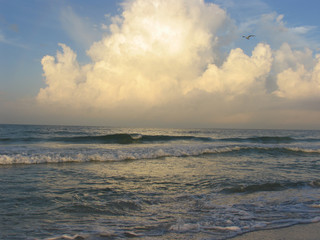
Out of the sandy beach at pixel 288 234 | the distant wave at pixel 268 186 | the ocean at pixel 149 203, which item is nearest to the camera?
the sandy beach at pixel 288 234

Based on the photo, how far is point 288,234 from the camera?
433cm

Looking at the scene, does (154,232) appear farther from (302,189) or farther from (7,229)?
(302,189)

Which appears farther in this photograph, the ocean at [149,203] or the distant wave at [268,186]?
the distant wave at [268,186]

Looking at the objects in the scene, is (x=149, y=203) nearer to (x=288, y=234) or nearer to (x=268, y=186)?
(x=288, y=234)

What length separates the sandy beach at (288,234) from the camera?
4164 mm

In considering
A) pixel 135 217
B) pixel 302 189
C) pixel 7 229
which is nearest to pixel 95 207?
pixel 135 217

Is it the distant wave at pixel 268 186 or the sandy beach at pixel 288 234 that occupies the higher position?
the sandy beach at pixel 288 234

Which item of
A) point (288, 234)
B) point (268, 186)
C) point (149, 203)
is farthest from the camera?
point (268, 186)

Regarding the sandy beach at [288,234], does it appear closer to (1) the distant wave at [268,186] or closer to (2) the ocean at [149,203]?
(2) the ocean at [149,203]

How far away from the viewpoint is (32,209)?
5.39 meters

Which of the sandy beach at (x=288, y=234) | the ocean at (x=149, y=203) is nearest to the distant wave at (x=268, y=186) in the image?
the ocean at (x=149, y=203)

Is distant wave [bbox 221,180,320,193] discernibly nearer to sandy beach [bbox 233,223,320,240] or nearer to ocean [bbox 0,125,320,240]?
ocean [bbox 0,125,320,240]

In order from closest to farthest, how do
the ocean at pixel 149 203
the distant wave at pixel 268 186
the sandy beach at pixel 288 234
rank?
the sandy beach at pixel 288 234
the ocean at pixel 149 203
the distant wave at pixel 268 186

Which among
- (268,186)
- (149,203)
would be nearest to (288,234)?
(149,203)
